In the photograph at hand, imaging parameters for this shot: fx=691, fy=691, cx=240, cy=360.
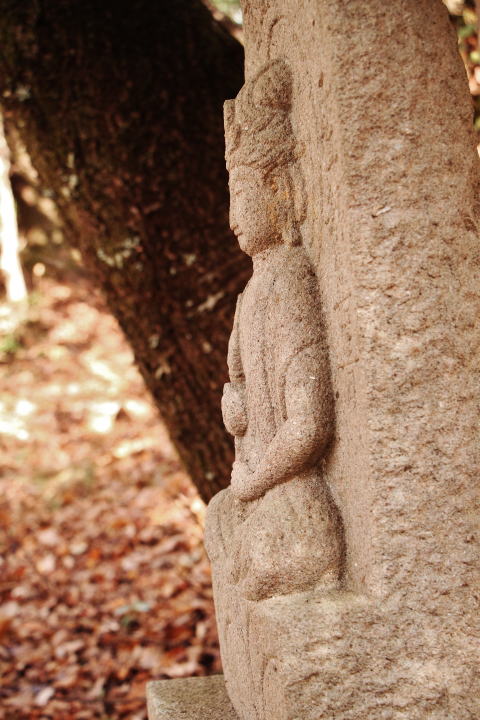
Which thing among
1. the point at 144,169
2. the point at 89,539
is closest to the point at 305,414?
the point at 144,169

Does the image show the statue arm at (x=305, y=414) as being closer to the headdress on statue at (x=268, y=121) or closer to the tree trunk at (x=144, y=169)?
the headdress on statue at (x=268, y=121)

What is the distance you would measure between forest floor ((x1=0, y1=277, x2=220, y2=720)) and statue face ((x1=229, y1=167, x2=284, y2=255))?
89.1 inches

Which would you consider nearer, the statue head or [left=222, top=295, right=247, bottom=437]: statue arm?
the statue head

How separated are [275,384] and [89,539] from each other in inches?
171

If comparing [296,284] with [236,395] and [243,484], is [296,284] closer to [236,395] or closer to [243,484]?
[236,395]

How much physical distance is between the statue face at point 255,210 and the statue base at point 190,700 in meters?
1.35

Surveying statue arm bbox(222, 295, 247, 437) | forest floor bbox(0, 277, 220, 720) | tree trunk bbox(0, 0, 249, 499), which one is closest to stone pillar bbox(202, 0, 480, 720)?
statue arm bbox(222, 295, 247, 437)

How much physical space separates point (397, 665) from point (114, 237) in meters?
2.28

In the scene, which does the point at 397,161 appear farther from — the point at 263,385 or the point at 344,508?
the point at 344,508

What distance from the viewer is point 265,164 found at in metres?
1.84

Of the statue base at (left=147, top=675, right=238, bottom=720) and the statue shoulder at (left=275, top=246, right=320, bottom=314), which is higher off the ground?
the statue shoulder at (left=275, top=246, right=320, bottom=314)

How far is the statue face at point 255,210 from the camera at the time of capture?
6.07 ft

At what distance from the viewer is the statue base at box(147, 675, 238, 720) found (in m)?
2.03

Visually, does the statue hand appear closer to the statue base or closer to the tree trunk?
the statue base
